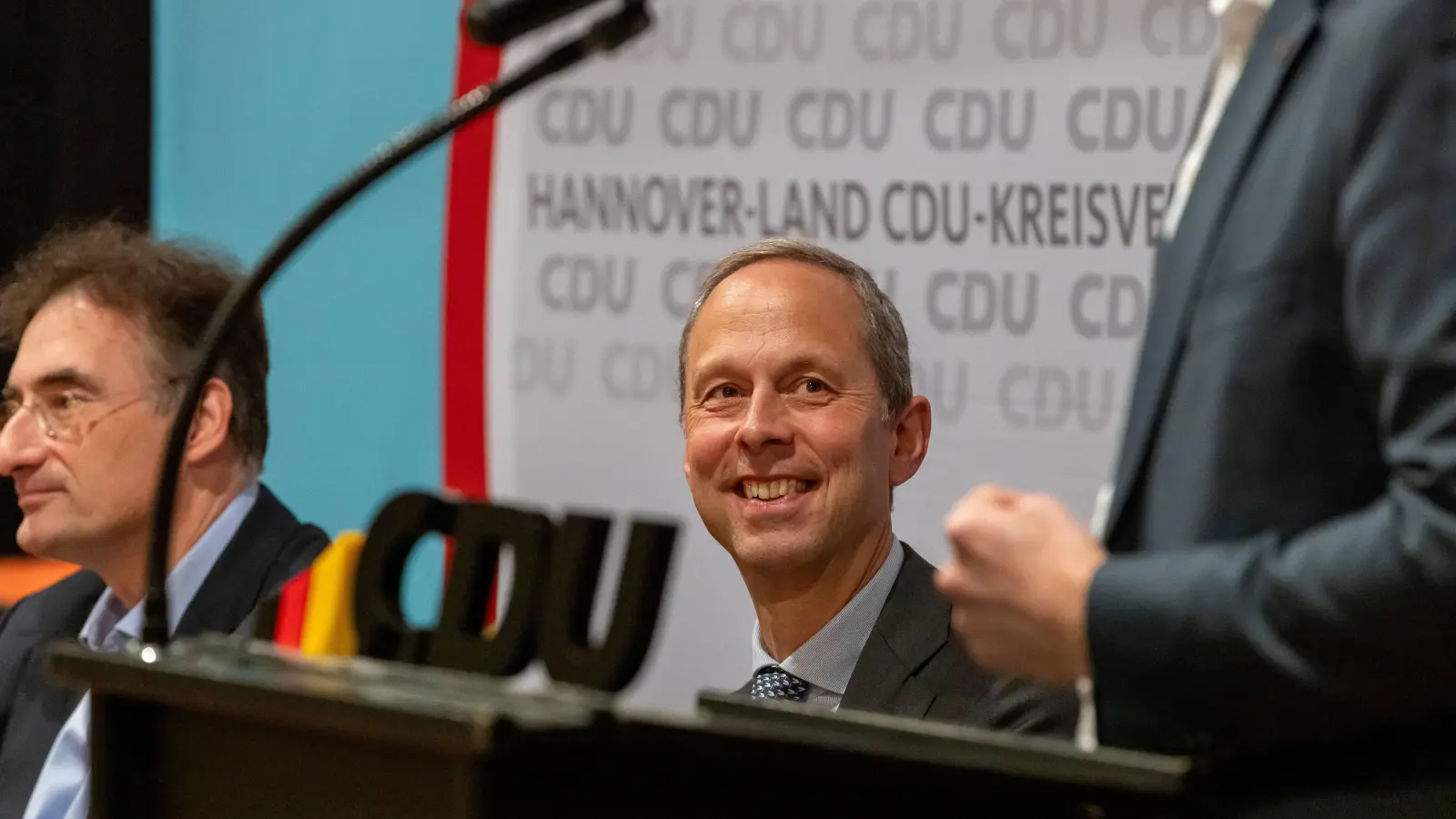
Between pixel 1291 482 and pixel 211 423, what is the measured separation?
6.98 ft

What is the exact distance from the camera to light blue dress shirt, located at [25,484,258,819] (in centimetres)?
248

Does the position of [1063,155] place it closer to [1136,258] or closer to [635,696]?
[1136,258]

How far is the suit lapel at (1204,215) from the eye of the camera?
1.09 m

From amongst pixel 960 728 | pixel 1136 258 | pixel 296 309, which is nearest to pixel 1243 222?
pixel 960 728

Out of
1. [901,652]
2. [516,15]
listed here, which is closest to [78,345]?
[901,652]

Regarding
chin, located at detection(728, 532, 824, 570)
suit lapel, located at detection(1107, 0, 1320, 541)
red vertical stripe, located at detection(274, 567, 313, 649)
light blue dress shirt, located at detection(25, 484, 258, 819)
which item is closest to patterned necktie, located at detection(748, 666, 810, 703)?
chin, located at detection(728, 532, 824, 570)

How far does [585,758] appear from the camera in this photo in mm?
1007

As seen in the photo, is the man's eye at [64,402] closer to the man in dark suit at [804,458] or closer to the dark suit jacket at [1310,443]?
the man in dark suit at [804,458]

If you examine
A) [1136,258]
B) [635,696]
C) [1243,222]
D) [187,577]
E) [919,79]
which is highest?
[919,79]

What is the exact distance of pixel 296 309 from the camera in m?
3.56

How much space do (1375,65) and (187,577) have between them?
2119 mm

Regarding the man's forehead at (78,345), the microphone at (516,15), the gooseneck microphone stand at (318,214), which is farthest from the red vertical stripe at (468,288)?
the microphone at (516,15)

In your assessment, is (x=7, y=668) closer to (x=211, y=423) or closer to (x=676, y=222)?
(x=211, y=423)

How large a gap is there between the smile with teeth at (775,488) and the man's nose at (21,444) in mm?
1231
